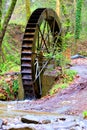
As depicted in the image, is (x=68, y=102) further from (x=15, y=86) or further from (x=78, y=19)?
(x=78, y=19)

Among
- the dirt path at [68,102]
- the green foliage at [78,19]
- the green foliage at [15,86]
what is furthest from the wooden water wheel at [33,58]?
the green foliage at [78,19]

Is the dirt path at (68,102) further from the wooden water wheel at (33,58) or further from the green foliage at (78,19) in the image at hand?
the green foliage at (78,19)

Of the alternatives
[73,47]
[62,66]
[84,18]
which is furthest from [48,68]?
[84,18]

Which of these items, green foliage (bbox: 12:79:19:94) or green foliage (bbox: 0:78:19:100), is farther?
green foliage (bbox: 12:79:19:94)

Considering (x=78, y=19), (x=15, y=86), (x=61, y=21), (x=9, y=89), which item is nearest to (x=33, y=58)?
(x=15, y=86)

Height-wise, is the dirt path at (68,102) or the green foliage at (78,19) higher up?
the green foliage at (78,19)

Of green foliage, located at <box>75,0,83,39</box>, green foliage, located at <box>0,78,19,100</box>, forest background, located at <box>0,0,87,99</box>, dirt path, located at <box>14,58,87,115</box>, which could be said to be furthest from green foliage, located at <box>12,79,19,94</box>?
green foliage, located at <box>75,0,83,39</box>

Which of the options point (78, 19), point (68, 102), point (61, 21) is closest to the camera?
point (68, 102)

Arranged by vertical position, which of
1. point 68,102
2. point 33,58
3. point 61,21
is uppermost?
point 61,21

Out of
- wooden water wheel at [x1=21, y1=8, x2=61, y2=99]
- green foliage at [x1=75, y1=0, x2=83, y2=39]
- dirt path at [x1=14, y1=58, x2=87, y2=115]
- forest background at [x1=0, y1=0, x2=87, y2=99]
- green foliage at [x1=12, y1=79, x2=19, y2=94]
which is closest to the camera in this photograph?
dirt path at [x1=14, y1=58, x2=87, y2=115]

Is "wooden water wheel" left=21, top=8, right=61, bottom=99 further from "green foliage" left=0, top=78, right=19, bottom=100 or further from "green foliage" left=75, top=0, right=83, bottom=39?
"green foliage" left=75, top=0, right=83, bottom=39

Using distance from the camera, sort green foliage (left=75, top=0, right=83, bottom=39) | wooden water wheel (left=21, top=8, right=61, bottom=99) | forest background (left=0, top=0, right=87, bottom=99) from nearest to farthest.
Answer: wooden water wheel (left=21, top=8, right=61, bottom=99) → forest background (left=0, top=0, right=87, bottom=99) → green foliage (left=75, top=0, right=83, bottom=39)

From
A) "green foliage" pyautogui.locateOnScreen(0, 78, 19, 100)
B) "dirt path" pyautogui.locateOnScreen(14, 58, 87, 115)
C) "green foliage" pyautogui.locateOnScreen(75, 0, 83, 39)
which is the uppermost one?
"green foliage" pyautogui.locateOnScreen(75, 0, 83, 39)

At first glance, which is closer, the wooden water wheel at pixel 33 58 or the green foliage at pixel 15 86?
the wooden water wheel at pixel 33 58
